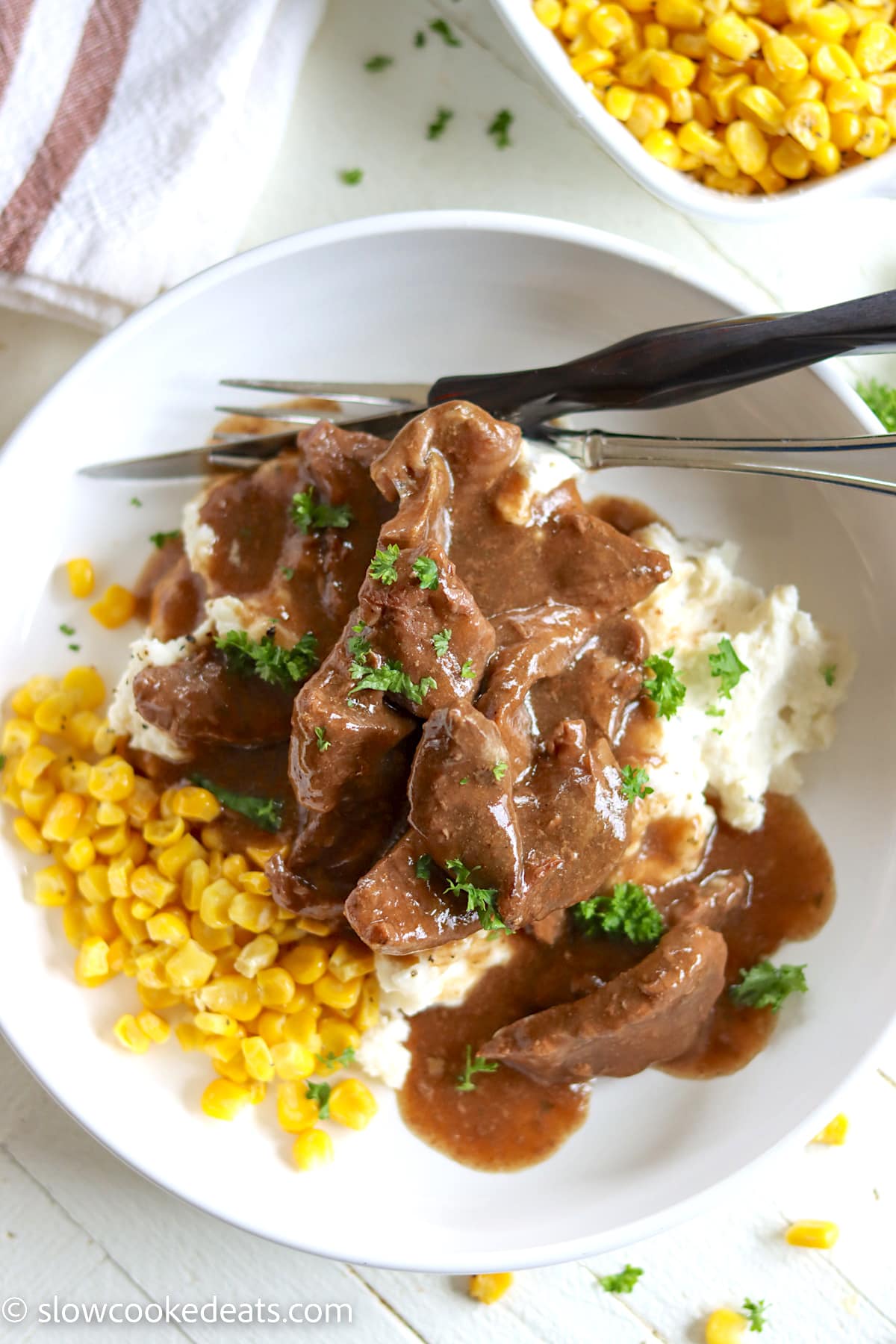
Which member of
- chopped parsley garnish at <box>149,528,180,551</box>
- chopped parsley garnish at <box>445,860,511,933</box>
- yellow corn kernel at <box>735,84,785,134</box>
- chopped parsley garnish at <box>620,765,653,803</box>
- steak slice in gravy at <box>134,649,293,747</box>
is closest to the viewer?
chopped parsley garnish at <box>445,860,511,933</box>

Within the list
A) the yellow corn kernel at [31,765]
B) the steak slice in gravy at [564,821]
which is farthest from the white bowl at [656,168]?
the yellow corn kernel at [31,765]

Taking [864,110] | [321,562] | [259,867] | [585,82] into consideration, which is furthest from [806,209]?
[259,867]

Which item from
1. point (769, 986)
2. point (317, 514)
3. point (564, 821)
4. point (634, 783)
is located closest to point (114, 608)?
point (317, 514)

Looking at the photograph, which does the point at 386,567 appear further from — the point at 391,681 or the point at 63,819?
the point at 63,819

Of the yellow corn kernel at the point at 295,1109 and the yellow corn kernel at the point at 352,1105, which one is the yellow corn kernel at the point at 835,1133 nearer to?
the yellow corn kernel at the point at 352,1105

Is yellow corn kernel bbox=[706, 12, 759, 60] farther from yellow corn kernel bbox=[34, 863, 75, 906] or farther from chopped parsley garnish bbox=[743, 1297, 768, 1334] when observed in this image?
chopped parsley garnish bbox=[743, 1297, 768, 1334]
